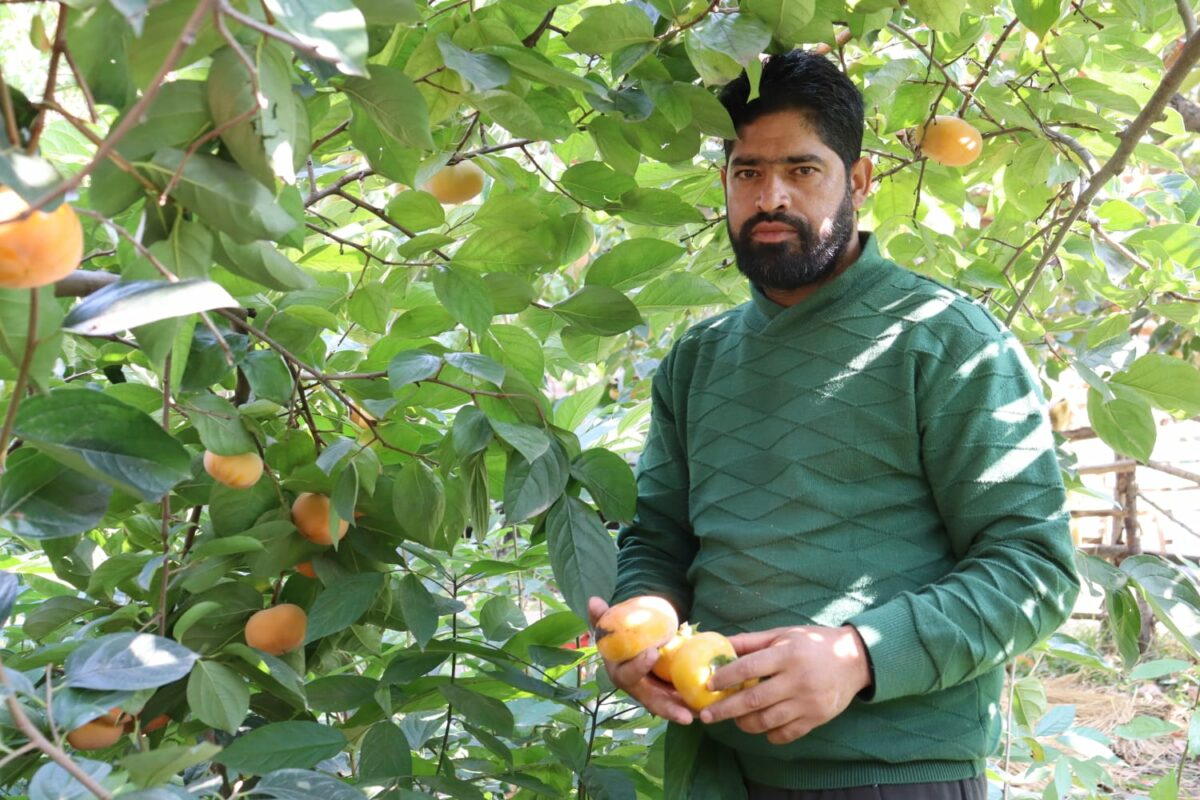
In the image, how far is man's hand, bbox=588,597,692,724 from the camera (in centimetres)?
121

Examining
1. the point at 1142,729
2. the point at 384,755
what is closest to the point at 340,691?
the point at 384,755

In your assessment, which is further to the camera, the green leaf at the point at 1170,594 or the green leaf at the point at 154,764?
the green leaf at the point at 1170,594

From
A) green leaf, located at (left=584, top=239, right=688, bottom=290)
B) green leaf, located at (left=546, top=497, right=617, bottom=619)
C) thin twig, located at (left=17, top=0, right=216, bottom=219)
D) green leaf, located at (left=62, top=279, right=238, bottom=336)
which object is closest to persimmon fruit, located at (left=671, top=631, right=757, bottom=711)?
green leaf, located at (left=546, top=497, right=617, bottom=619)

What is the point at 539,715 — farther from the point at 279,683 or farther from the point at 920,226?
the point at 920,226

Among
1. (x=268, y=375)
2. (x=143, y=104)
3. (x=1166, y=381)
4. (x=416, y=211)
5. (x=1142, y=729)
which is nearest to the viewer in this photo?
(x=143, y=104)

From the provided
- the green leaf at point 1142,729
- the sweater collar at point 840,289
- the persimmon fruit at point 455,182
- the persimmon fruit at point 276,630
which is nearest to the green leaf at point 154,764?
the persimmon fruit at point 276,630

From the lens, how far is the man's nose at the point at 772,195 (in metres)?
1.51

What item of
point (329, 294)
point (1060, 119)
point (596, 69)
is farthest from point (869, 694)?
point (1060, 119)

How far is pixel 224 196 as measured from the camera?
2.43ft

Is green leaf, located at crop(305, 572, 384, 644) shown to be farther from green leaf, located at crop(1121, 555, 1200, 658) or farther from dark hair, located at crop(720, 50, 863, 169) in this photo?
green leaf, located at crop(1121, 555, 1200, 658)

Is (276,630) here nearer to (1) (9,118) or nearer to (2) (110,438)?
(2) (110,438)

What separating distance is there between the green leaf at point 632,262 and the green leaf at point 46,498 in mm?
703

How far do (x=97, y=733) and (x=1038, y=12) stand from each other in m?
1.40

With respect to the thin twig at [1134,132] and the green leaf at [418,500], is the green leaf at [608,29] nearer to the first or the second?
the green leaf at [418,500]
